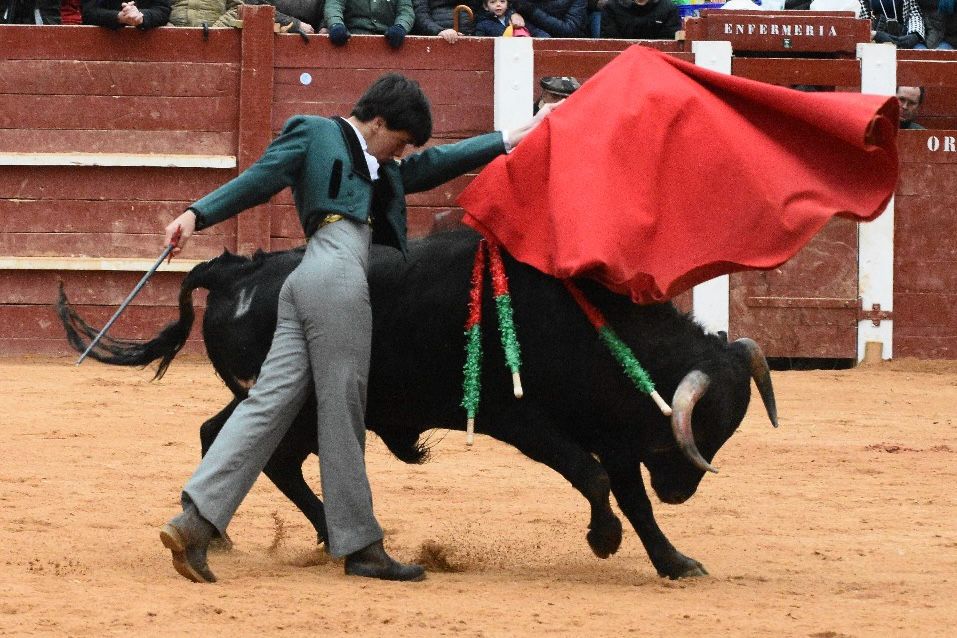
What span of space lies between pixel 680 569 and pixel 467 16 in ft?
20.8

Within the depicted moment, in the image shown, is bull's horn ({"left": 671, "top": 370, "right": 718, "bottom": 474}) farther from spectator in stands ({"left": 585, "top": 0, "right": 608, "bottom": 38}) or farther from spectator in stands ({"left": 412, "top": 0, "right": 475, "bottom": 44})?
spectator in stands ({"left": 585, "top": 0, "right": 608, "bottom": 38})

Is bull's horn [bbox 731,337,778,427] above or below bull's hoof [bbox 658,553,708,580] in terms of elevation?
above

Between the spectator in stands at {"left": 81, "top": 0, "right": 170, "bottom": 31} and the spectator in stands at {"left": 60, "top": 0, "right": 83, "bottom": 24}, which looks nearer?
the spectator in stands at {"left": 81, "top": 0, "right": 170, "bottom": 31}

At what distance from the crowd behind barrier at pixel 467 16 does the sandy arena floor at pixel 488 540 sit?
275 centimetres

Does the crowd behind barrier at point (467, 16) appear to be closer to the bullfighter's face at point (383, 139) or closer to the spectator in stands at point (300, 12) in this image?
the spectator in stands at point (300, 12)

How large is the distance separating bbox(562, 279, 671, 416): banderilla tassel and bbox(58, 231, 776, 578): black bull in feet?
0.11

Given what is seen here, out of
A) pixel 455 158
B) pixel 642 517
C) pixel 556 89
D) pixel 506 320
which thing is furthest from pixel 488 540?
pixel 556 89

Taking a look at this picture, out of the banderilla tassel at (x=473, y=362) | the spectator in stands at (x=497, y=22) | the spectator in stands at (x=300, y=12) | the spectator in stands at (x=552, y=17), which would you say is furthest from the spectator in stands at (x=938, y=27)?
the banderilla tassel at (x=473, y=362)

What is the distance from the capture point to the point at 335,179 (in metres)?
3.96

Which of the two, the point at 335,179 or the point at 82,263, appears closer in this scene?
the point at 335,179

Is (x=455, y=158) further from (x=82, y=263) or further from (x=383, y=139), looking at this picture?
(x=82, y=263)

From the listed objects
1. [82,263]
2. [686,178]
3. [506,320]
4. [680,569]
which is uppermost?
[686,178]

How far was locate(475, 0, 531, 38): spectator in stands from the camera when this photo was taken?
32.1 feet

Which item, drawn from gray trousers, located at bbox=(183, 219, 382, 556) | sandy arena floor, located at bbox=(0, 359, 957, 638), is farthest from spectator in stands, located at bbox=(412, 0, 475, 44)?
gray trousers, located at bbox=(183, 219, 382, 556)
